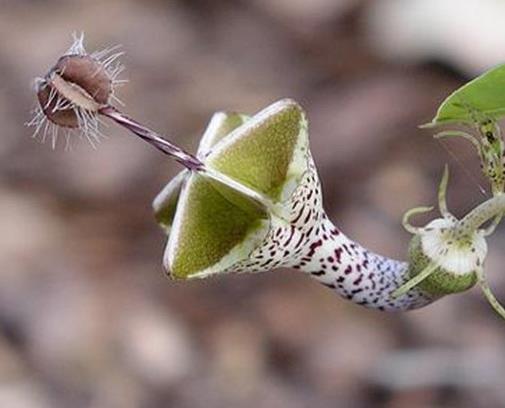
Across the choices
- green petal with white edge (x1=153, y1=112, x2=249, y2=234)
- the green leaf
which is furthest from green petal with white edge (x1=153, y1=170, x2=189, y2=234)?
the green leaf

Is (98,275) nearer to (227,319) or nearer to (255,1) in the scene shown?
(227,319)

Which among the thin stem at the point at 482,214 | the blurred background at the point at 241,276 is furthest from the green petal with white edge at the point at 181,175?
the blurred background at the point at 241,276

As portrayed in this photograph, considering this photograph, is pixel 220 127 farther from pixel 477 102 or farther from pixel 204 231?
pixel 477 102

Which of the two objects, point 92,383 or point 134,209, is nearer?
point 92,383

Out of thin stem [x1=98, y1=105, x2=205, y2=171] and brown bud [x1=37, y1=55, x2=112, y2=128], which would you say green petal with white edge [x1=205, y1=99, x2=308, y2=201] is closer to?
thin stem [x1=98, y1=105, x2=205, y2=171]

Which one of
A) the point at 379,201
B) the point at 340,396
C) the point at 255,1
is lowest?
the point at 340,396

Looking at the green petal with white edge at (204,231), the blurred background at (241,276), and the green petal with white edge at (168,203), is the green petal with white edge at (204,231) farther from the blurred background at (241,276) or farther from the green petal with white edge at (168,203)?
the blurred background at (241,276)

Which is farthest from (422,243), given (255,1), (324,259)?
(255,1)

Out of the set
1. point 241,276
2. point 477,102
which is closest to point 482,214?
point 477,102
